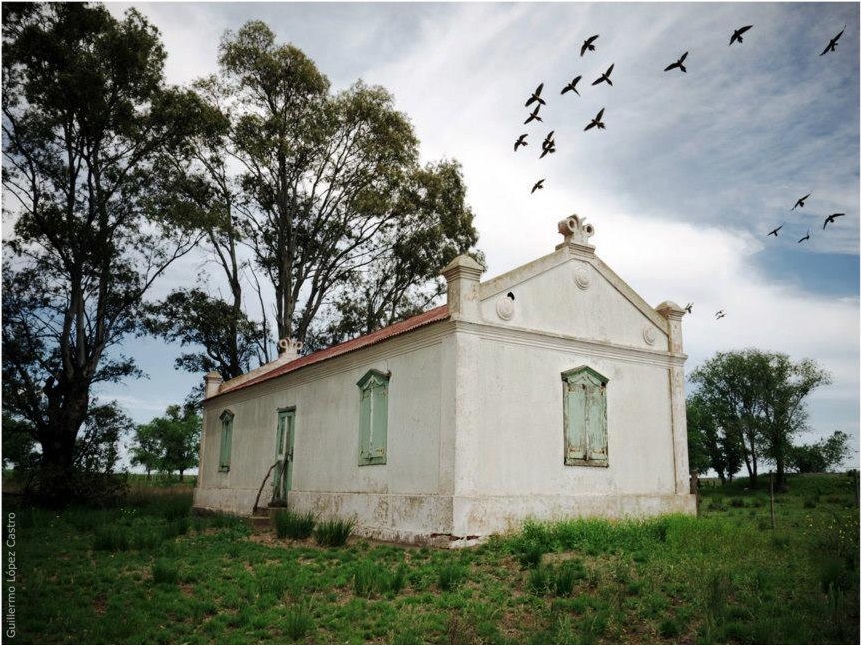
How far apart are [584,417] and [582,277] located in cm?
296

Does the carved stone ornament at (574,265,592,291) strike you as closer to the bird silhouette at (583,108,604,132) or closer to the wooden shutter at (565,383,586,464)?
the wooden shutter at (565,383,586,464)

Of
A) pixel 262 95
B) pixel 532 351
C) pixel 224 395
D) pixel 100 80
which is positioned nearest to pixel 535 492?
pixel 532 351

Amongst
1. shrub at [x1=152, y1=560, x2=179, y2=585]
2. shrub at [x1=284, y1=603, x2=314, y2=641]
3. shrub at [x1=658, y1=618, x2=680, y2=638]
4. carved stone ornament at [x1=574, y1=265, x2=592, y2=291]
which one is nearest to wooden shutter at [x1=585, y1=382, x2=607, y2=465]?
carved stone ornament at [x1=574, y1=265, x2=592, y2=291]

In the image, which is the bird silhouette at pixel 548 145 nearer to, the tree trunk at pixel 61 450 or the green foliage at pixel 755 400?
the tree trunk at pixel 61 450

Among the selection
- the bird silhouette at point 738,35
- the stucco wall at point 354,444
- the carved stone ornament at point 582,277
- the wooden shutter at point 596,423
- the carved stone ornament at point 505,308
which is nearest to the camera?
the bird silhouette at point 738,35

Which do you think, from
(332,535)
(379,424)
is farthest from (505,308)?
(332,535)

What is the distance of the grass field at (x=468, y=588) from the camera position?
22.9 ft

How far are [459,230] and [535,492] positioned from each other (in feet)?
60.0

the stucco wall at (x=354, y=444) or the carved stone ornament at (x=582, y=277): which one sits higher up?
the carved stone ornament at (x=582, y=277)

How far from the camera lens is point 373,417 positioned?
46.7 feet

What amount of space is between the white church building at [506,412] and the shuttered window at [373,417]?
1.4 inches

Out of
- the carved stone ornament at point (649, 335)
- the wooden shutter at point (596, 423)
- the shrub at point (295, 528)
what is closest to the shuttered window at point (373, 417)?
the shrub at point (295, 528)

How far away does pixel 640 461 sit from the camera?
562 inches

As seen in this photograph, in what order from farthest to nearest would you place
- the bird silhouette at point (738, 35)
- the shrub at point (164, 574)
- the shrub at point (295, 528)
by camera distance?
the shrub at point (295, 528)
the shrub at point (164, 574)
the bird silhouette at point (738, 35)
